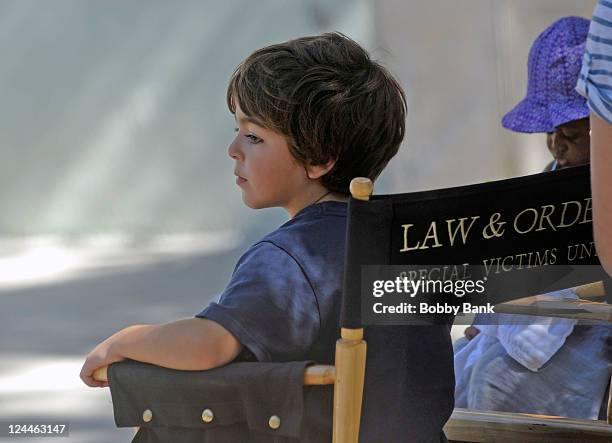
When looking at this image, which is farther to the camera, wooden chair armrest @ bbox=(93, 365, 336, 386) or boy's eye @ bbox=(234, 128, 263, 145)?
boy's eye @ bbox=(234, 128, 263, 145)

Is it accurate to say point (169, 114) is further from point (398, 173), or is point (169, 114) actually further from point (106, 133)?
point (398, 173)

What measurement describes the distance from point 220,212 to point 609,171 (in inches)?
212

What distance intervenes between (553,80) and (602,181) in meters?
1.21

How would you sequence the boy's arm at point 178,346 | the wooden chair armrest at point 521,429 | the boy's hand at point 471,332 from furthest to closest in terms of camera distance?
the boy's hand at point 471,332 → the wooden chair armrest at point 521,429 → the boy's arm at point 178,346

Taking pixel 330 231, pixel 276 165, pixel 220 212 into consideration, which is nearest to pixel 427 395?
pixel 330 231

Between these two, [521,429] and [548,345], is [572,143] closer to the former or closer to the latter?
[548,345]

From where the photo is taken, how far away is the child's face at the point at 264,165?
153 cm

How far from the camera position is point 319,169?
1.55 meters

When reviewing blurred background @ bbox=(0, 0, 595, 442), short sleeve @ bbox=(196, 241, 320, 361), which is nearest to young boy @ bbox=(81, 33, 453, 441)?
short sleeve @ bbox=(196, 241, 320, 361)

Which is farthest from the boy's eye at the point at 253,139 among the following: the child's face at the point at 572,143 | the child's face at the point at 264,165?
the child's face at the point at 572,143

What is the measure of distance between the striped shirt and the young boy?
13.5 inches

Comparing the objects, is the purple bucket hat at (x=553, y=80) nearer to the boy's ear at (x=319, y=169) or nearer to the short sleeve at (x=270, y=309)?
Result: the boy's ear at (x=319, y=169)

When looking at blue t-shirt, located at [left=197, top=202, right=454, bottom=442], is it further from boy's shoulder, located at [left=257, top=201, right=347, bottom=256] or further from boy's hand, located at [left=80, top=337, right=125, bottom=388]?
boy's hand, located at [left=80, top=337, right=125, bottom=388]

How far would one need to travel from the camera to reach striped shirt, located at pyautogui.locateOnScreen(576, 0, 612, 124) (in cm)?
118
